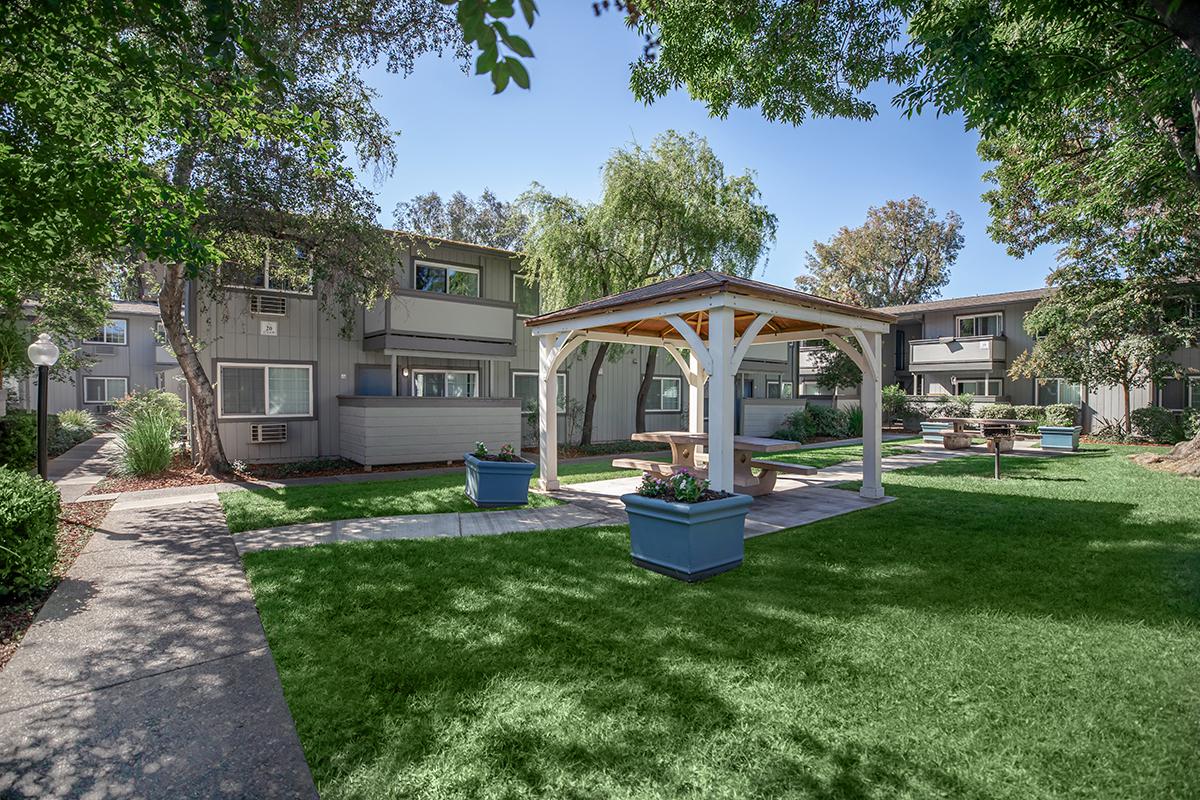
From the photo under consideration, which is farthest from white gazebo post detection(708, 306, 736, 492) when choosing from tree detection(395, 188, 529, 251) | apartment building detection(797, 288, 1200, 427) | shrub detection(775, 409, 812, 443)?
tree detection(395, 188, 529, 251)

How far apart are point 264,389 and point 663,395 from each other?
1193 cm

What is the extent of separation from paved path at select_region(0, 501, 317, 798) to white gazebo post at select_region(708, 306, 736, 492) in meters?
4.15

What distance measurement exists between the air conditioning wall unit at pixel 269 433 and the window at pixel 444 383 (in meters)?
3.28

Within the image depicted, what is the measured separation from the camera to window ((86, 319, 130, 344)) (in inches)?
976

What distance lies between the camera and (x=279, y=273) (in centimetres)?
1160

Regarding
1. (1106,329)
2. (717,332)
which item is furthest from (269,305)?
(1106,329)

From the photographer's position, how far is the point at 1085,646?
353 centimetres

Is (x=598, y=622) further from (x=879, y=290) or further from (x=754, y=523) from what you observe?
(x=879, y=290)

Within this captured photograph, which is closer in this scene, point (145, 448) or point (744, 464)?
point (744, 464)

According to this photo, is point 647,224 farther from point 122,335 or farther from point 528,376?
point 122,335

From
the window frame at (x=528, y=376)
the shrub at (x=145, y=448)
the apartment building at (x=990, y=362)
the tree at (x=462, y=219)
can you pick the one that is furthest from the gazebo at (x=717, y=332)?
the tree at (x=462, y=219)

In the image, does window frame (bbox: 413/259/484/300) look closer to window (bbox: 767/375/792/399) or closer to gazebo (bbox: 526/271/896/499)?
gazebo (bbox: 526/271/896/499)

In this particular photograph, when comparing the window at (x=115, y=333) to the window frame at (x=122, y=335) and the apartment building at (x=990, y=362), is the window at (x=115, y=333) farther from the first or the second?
the apartment building at (x=990, y=362)

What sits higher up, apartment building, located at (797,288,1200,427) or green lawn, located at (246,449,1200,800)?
apartment building, located at (797,288,1200,427)
